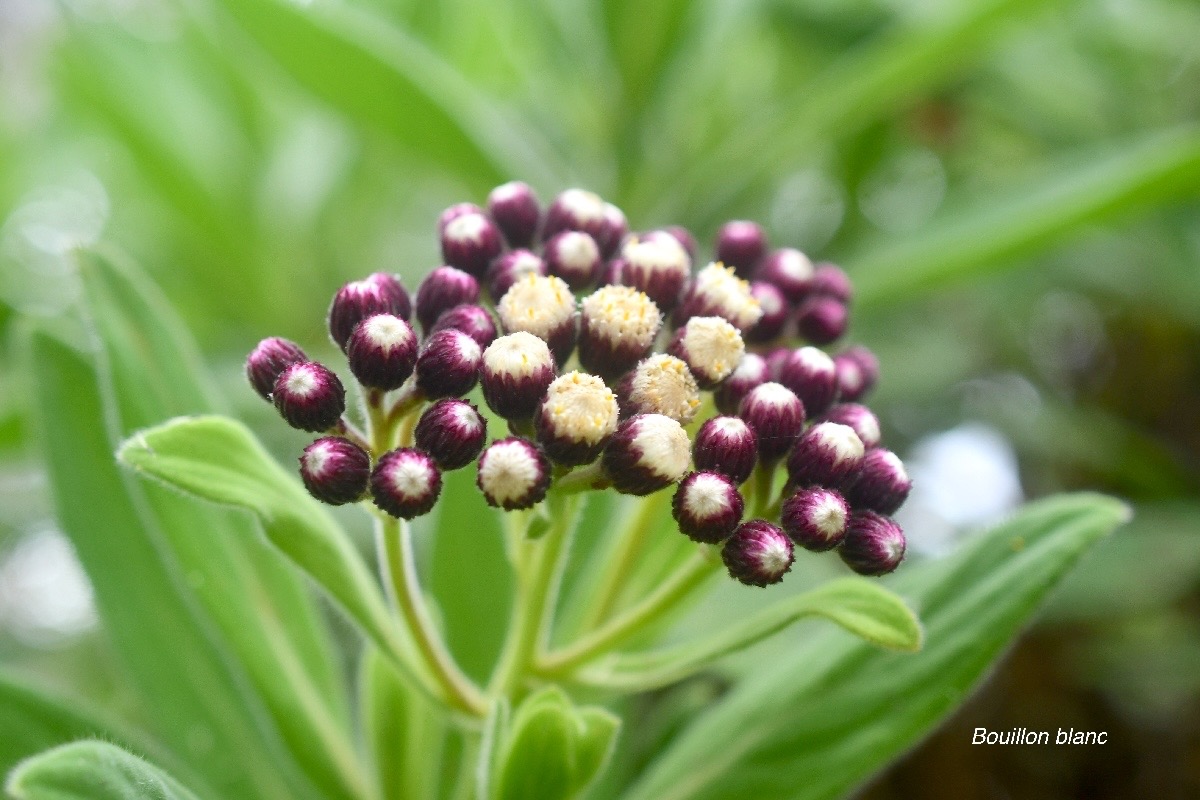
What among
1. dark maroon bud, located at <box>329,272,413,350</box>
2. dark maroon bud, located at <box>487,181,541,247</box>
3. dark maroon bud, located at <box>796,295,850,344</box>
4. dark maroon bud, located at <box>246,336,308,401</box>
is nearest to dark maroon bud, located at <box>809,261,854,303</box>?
dark maroon bud, located at <box>796,295,850,344</box>

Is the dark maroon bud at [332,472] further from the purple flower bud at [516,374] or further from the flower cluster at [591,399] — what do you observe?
the purple flower bud at [516,374]

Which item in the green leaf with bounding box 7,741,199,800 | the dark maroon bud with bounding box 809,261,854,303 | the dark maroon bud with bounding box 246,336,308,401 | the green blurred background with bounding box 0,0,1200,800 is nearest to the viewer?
the green leaf with bounding box 7,741,199,800

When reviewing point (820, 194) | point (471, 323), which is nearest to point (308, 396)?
point (471, 323)

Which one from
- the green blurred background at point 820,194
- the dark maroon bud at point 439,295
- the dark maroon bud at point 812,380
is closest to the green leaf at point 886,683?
the dark maroon bud at point 812,380

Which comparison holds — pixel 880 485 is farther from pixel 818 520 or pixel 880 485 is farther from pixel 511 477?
pixel 511 477

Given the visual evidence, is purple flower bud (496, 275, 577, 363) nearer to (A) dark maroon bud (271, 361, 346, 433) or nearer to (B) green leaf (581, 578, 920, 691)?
(A) dark maroon bud (271, 361, 346, 433)

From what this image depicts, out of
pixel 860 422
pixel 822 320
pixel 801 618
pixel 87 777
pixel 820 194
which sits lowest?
pixel 87 777

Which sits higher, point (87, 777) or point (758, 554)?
point (758, 554)
